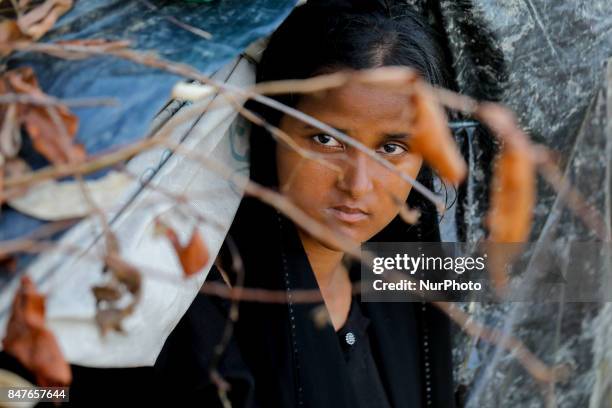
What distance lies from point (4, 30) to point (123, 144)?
0.22 meters

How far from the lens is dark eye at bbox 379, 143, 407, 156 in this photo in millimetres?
1687

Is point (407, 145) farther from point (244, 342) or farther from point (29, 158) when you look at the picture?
point (29, 158)

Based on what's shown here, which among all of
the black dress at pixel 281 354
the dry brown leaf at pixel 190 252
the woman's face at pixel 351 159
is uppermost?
the dry brown leaf at pixel 190 252

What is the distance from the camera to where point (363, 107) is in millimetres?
1599

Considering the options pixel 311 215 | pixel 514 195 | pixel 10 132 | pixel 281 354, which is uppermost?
pixel 514 195

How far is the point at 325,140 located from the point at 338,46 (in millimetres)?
199

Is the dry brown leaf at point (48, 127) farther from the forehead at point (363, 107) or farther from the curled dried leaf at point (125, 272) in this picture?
the forehead at point (363, 107)

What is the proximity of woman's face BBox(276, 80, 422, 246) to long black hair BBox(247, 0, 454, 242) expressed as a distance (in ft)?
0.17

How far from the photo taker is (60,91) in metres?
1.19

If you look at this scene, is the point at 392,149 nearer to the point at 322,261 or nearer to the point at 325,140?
the point at 325,140

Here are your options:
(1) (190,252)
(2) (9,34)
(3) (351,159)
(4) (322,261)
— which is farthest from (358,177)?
(2) (9,34)

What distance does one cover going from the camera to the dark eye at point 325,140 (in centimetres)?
169
